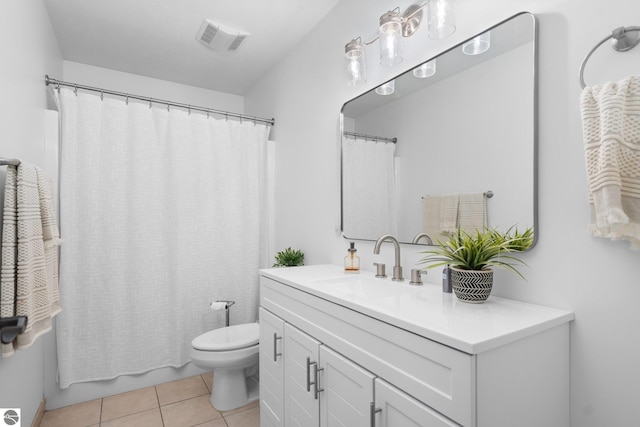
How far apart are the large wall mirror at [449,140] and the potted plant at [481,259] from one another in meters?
0.06

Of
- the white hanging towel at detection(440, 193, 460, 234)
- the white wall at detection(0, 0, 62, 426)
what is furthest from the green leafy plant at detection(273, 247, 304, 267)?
the white wall at detection(0, 0, 62, 426)

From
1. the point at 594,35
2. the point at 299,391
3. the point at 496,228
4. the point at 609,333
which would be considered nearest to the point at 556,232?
the point at 496,228

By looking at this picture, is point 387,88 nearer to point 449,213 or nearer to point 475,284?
point 449,213

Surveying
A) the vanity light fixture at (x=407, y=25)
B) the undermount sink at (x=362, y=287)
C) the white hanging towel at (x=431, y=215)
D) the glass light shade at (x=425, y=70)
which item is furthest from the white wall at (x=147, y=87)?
the white hanging towel at (x=431, y=215)

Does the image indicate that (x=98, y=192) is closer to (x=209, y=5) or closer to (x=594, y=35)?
(x=209, y=5)

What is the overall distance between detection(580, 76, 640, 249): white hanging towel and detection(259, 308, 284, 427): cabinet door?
51.8 inches

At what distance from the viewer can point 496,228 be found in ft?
4.00

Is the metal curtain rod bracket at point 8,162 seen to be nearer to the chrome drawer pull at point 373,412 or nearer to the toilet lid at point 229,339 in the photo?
the toilet lid at point 229,339

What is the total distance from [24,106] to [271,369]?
1.80 m

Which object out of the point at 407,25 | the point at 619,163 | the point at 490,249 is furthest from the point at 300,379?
the point at 407,25

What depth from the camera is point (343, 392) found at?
118 centimetres

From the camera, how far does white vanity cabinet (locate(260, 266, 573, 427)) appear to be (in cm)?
80

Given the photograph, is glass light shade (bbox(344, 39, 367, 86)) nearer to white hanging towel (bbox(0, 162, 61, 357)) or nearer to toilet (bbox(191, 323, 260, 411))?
white hanging towel (bbox(0, 162, 61, 357))

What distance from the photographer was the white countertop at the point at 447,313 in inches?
32.1
